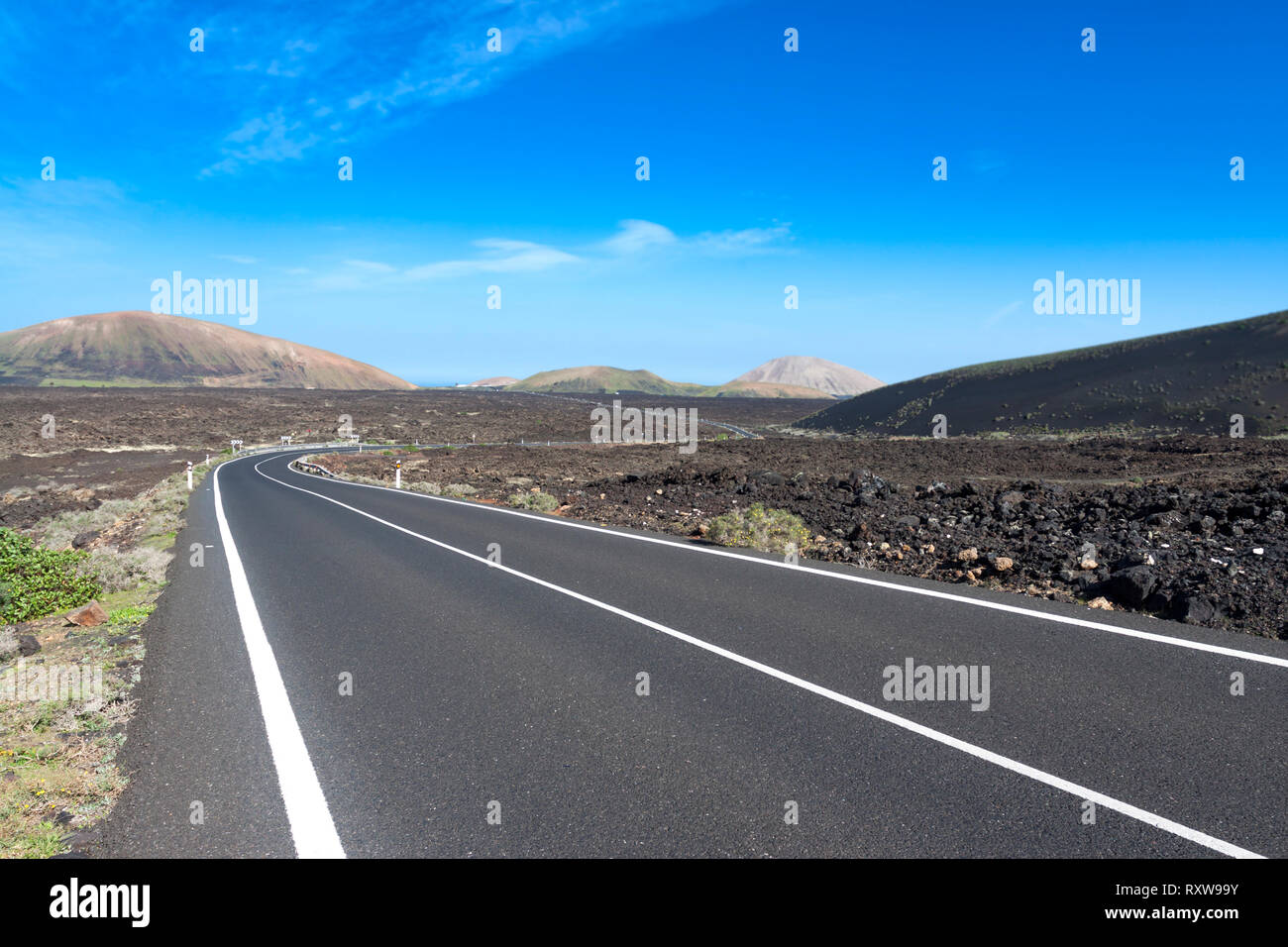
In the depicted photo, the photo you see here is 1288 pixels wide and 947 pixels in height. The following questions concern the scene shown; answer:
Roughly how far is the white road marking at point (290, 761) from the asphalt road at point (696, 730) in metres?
0.02

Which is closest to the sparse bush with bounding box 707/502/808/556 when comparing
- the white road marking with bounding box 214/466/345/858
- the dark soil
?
the dark soil

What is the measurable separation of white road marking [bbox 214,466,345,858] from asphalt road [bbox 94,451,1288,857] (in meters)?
0.02

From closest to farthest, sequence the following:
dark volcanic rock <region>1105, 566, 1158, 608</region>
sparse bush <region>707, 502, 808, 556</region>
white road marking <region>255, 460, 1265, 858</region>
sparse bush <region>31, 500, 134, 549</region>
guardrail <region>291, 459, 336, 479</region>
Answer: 1. white road marking <region>255, 460, 1265, 858</region>
2. dark volcanic rock <region>1105, 566, 1158, 608</region>
3. sparse bush <region>707, 502, 808, 556</region>
4. sparse bush <region>31, 500, 134, 549</region>
5. guardrail <region>291, 459, 336, 479</region>

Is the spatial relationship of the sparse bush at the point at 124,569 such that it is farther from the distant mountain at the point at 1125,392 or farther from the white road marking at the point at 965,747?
the distant mountain at the point at 1125,392

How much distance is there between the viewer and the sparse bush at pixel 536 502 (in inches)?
755

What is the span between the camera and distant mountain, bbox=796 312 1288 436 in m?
51.4

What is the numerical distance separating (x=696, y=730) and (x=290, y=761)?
2.62m

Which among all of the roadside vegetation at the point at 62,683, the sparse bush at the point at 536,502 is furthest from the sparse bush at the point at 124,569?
the sparse bush at the point at 536,502

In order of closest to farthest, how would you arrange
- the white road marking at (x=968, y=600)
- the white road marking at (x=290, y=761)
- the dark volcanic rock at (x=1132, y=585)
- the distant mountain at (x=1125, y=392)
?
the white road marking at (x=290, y=761) → the white road marking at (x=968, y=600) → the dark volcanic rock at (x=1132, y=585) → the distant mountain at (x=1125, y=392)

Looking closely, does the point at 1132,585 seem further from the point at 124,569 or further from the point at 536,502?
the point at 536,502

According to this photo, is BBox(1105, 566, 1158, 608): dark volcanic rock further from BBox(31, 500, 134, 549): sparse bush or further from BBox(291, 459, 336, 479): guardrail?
BBox(291, 459, 336, 479): guardrail

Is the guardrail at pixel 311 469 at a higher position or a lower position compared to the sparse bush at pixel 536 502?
higher

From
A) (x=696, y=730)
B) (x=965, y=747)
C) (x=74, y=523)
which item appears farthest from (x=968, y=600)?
(x=74, y=523)

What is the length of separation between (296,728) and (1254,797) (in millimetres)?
5856
